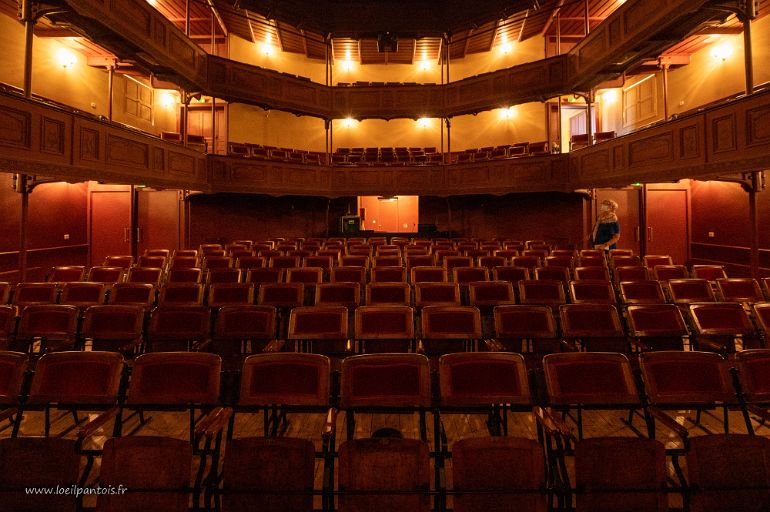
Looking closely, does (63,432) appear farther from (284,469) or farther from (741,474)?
(741,474)

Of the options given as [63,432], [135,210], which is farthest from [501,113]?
[63,432]

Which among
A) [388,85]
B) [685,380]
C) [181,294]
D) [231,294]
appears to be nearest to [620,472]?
[685,380]

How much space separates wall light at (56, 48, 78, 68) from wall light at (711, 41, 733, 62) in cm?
1469

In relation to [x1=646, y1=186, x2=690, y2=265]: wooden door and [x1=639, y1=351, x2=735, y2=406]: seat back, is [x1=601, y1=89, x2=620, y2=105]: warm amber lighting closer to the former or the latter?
[x1=646, y1=186, x2=690, y2=265]: wooden door

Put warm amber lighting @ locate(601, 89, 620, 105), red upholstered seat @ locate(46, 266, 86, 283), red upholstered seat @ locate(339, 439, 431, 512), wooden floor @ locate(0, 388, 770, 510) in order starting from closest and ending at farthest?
1. red upholstered seat @ locate(339, 439, 431, 512)
2. wooden floor @ locate(0, 388, 770, 510)
3. red upholstered seat @ locate(46, 266, 86, 283)
4. warm amber lighting @ locate(601, 89, 620, 105)

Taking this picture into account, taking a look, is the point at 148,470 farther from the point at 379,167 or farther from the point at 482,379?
the point at 379,167

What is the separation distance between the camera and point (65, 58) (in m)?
9.70

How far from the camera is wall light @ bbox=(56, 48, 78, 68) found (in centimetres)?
955

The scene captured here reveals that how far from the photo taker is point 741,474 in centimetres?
196

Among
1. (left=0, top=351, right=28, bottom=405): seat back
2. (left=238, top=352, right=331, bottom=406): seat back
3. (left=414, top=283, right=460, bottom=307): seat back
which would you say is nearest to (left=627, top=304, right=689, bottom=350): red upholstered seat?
(left=414, top=283, right=460, bottom=307): seat back

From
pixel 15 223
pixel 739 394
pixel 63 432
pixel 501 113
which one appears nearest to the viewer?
pixel 739 394

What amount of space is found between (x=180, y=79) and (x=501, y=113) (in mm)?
10120

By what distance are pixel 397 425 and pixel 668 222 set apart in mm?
10733

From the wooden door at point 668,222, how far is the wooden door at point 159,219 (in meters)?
12.4
